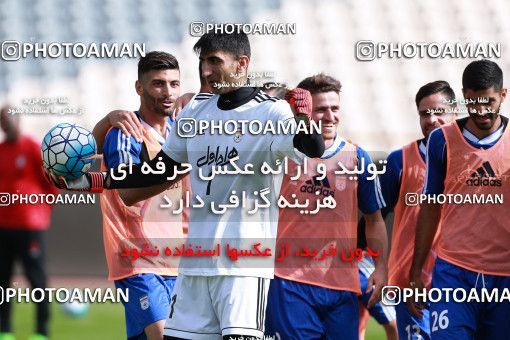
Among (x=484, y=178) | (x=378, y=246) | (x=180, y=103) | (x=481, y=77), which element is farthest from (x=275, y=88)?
(x=484, y=178)

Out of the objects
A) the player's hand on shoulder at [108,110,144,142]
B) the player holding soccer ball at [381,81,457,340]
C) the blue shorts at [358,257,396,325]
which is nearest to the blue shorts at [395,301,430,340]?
the player holding soccer ball at [381,81,457,340]

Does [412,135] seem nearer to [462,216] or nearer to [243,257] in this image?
[462,216]

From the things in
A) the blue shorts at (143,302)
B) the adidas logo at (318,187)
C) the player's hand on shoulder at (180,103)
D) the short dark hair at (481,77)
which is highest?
the short dark hair at (481,77)

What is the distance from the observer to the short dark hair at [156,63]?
6203 millimetres

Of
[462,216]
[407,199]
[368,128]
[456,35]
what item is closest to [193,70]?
[368,128]

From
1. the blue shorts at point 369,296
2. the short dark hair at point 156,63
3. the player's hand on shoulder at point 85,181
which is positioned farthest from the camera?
the blue shorts at point 369,296

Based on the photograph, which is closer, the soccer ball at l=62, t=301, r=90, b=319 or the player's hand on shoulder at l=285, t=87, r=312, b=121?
the player's hand on shoulder at l=285, t=87, r=312, b=121

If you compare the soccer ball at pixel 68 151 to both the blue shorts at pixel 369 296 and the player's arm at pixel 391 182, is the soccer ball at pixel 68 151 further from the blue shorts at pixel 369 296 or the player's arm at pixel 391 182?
the blue shorts at pixel 369 296

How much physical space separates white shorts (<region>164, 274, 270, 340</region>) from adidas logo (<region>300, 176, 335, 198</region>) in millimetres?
1249

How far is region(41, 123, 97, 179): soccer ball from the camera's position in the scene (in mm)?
4984

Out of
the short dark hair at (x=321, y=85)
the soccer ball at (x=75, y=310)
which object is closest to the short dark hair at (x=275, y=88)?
the short dark hair at (x=321, y=85)

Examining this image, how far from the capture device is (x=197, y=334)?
478 centimetres

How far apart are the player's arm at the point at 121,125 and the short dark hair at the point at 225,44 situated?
102 cm

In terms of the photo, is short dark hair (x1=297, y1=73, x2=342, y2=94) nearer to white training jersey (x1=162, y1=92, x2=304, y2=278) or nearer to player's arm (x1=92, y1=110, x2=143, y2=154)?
player's arm (x1=92, y1=110, x2=143, y2=154)
